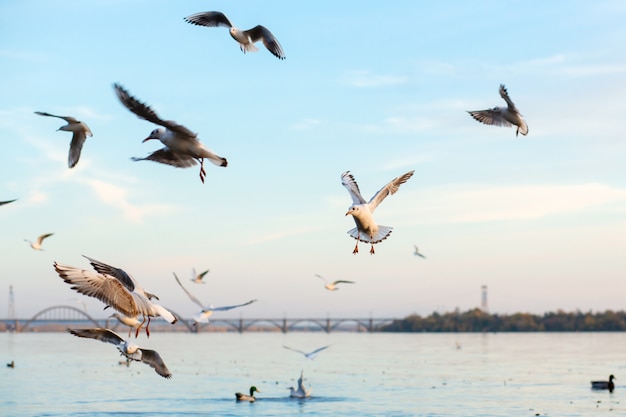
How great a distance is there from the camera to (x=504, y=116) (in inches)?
987

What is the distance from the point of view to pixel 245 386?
182ft

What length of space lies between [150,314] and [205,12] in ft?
23.5

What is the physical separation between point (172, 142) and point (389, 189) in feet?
19.1

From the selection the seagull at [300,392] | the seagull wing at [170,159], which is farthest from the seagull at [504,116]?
the seagull at [300,392]

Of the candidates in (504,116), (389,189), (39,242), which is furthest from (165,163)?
(39,242)

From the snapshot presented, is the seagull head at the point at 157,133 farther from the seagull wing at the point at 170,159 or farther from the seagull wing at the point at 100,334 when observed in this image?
the seagull wing at the point at 100,334

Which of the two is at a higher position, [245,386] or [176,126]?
[176,126]

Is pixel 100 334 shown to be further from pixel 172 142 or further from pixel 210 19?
pixel 210 19

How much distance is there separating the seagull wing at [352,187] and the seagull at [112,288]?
5.48 meters

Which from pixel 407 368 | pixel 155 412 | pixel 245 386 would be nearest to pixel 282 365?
pixel 407 368

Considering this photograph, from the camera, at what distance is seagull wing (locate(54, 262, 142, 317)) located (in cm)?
1634

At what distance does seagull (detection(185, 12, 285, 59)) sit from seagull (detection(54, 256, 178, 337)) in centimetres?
586

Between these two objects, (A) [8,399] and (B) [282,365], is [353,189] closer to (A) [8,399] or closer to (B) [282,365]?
(A) [8,399]

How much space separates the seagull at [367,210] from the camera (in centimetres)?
1989
